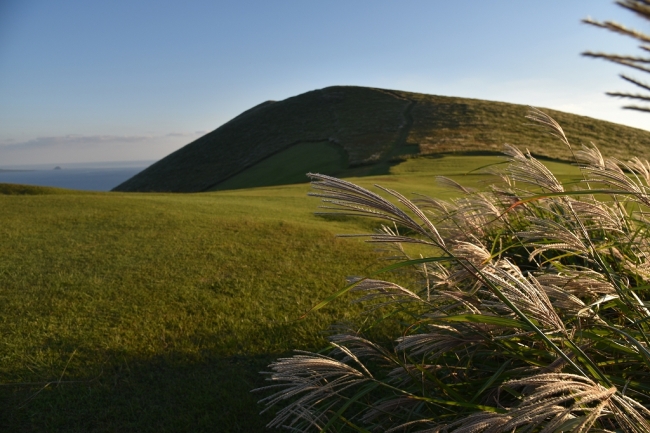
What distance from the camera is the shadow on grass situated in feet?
10.6

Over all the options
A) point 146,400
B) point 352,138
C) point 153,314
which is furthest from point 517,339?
point 352,138

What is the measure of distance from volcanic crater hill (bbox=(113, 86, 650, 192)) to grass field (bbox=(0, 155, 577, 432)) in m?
24.0

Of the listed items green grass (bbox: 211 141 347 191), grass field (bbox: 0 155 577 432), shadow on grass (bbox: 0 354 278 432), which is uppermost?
green grass (bbox: 211 141 347 191)

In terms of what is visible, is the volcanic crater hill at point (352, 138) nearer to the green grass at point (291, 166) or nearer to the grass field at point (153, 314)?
the green grass at point (291, 166)

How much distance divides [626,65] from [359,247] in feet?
23.1

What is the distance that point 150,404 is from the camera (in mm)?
3449

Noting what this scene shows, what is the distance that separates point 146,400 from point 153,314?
1.64 m

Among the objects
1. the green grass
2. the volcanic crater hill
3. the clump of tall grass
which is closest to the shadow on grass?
the clump of tall grass

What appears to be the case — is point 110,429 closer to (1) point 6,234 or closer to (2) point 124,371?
(2) point 124,371

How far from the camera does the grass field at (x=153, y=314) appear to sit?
3447 millimetres

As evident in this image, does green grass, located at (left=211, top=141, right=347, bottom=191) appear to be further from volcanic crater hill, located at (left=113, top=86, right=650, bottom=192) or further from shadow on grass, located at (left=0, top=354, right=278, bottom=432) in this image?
shadow on grass, located at (left=0, top=354, right=278, bottom=432)

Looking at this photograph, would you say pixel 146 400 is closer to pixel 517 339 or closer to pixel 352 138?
pixel 517 339

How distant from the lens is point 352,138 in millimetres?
47312

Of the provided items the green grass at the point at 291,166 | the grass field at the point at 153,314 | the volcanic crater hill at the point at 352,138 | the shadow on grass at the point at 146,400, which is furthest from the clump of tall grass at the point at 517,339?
the green grass at the point at 291,166
